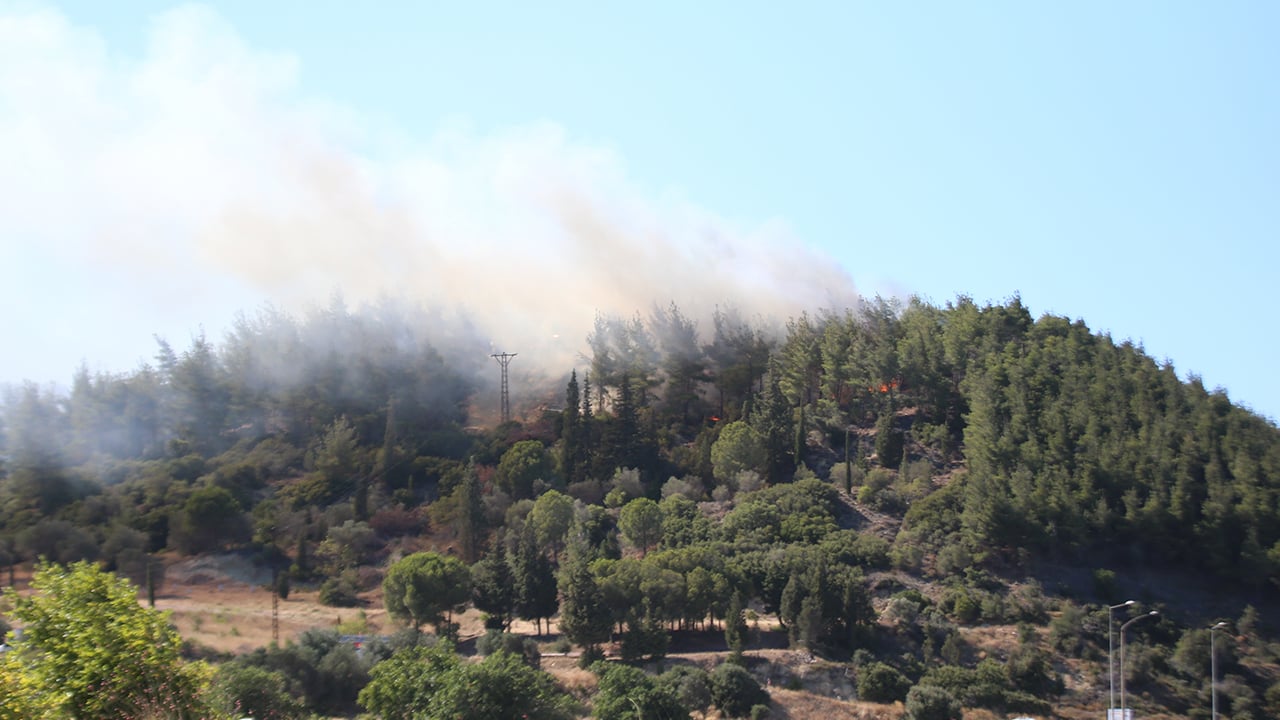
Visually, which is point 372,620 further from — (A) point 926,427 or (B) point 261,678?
(A) point 926,427

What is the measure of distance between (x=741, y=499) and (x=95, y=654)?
6333 centimetres

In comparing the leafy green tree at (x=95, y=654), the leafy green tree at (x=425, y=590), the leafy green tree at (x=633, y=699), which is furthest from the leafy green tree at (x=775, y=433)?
the leafy green tree at (x=95, y=654)

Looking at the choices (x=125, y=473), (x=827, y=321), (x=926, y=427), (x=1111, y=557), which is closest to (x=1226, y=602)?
(x=1111, y=557)

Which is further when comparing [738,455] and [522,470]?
[522,470]

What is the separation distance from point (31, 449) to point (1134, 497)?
74356mm

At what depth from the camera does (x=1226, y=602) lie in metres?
68.2

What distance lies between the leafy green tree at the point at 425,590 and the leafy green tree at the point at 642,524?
11960 millimetres

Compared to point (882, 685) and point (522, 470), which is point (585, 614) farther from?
point (522, 470)

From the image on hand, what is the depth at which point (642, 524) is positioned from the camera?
76375 millimetres

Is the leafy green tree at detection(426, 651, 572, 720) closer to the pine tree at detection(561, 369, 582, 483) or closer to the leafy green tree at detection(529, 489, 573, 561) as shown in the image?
the leafy green tree at detection(529, 489, 573, 561)

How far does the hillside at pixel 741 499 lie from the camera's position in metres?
62.2

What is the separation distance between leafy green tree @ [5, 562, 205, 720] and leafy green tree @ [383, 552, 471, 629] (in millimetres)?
44310

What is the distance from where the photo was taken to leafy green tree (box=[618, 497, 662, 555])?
250 ft

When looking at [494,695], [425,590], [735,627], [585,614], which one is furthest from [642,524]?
[494,695]
